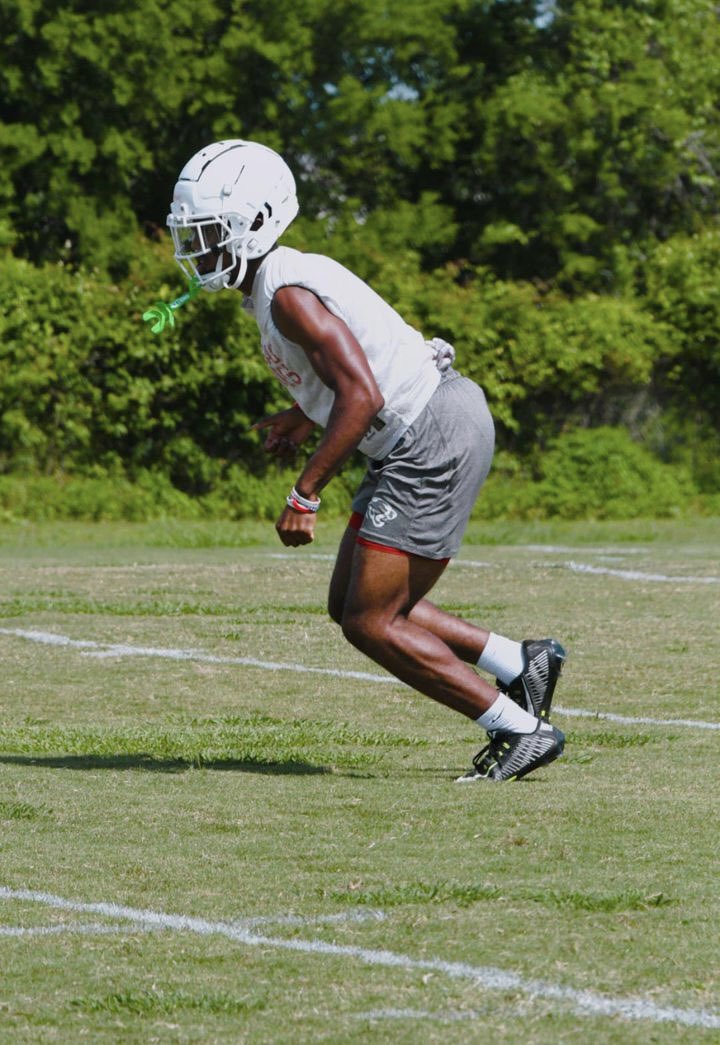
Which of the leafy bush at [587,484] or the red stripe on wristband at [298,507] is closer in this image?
the red stripe on wristband at [298,507]

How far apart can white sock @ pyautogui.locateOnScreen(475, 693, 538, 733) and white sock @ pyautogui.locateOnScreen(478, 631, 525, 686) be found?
0.83 feet

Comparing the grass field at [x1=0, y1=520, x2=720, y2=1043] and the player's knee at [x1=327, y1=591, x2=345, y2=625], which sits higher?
the player's knee at [x1=327, y1=591, x2=345, y2=625]

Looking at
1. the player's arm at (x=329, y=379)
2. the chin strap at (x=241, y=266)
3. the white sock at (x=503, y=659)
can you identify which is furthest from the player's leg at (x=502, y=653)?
the chin strap at (x=241, y=266)

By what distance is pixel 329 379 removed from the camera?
6.51 metres

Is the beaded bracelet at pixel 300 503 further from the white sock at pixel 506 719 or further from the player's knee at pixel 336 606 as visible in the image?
the white sock at pixel 506 719

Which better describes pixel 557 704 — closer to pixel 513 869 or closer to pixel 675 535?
pixel 513 869

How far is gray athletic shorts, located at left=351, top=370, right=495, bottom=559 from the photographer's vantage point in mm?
6773

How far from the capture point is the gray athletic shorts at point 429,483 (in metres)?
6.77

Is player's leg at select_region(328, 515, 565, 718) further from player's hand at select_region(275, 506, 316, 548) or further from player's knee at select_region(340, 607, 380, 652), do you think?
player's hand at select_region(275, 506, 316, 548)

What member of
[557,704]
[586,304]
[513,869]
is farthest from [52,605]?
[586,304]

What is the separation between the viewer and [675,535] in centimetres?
2047

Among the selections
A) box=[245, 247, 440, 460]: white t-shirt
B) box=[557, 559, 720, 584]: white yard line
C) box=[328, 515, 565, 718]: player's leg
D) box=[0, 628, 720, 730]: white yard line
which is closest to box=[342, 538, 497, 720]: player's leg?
box=[328, 515, 565, 718]: player's leg

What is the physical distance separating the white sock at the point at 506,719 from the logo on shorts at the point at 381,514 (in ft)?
2.61

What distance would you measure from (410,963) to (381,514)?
2595 millimetres
